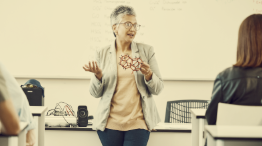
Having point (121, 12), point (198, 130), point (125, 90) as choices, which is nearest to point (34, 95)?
point (125, 90)

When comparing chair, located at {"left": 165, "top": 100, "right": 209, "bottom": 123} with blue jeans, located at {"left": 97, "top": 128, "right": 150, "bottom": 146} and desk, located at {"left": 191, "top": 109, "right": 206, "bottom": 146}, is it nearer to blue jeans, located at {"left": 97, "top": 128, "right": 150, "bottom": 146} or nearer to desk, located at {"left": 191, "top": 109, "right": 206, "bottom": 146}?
desk, located at {"left": 191, "top": 109, "right": 206, "bottom": 146}

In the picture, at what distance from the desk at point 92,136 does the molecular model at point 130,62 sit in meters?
0.64

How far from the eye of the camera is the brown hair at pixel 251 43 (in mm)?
1319

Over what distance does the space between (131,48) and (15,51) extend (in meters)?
2.00

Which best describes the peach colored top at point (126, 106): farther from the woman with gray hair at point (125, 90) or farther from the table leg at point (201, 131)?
the table leg at point (201, 131)

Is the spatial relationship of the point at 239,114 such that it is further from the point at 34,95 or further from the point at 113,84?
the point at 34,95

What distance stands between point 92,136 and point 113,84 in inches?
23.9

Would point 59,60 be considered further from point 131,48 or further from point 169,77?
point 131,48

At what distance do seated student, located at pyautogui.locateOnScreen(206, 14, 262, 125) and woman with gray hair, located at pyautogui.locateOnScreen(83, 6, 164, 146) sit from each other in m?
0.45

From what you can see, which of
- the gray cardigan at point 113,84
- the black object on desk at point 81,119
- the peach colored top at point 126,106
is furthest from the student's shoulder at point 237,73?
the black object on desk at point 81,119

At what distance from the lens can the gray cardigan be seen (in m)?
1.64

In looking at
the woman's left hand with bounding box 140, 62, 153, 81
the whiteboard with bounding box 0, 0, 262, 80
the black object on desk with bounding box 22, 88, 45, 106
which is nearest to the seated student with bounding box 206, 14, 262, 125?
the woman's left hand with bounding box 140, 62, 153, 81

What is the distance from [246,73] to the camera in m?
1.31

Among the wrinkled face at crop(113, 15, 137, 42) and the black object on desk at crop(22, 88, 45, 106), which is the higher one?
the wrinkled face at crop(113, 15, 137, 42)
